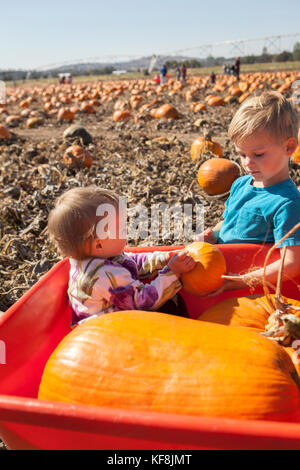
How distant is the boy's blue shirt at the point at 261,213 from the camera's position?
A: 2.15m

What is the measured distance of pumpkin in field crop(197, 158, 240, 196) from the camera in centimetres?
442

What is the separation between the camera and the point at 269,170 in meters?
2.17

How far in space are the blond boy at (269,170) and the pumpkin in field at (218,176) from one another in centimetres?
205

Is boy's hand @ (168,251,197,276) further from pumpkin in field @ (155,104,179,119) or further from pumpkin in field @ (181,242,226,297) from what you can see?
pumpkin in field @ (155,104,179,119)

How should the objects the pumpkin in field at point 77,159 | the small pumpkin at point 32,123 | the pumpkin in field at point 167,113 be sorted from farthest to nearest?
the small pumpkin at point 32,123 < the pumpkin in field at point 167,113 < the pumpkin in field at point 77,159

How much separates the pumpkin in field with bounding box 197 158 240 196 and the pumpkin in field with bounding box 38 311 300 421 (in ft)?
10.0

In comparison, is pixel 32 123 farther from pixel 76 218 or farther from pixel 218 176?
pixel 76 218

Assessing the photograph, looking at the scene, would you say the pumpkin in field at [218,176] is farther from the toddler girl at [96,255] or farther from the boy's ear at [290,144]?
the toddler girl at [96,255]

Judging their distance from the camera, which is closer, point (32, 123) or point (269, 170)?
point (269, 170)

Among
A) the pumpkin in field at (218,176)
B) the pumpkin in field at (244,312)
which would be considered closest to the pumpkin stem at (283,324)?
the pumpkin in field at (244,312)

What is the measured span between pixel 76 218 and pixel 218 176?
9.34 ft

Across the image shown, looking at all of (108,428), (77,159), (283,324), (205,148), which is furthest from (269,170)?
(77,159)

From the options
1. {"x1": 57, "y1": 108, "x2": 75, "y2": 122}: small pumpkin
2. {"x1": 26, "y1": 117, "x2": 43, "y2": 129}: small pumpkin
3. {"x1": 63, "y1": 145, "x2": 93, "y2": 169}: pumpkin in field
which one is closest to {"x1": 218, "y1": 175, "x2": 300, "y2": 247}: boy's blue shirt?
{"x1": 63, "y1": 145, "x2": 93, "y2": 169}: pumpkin in field
